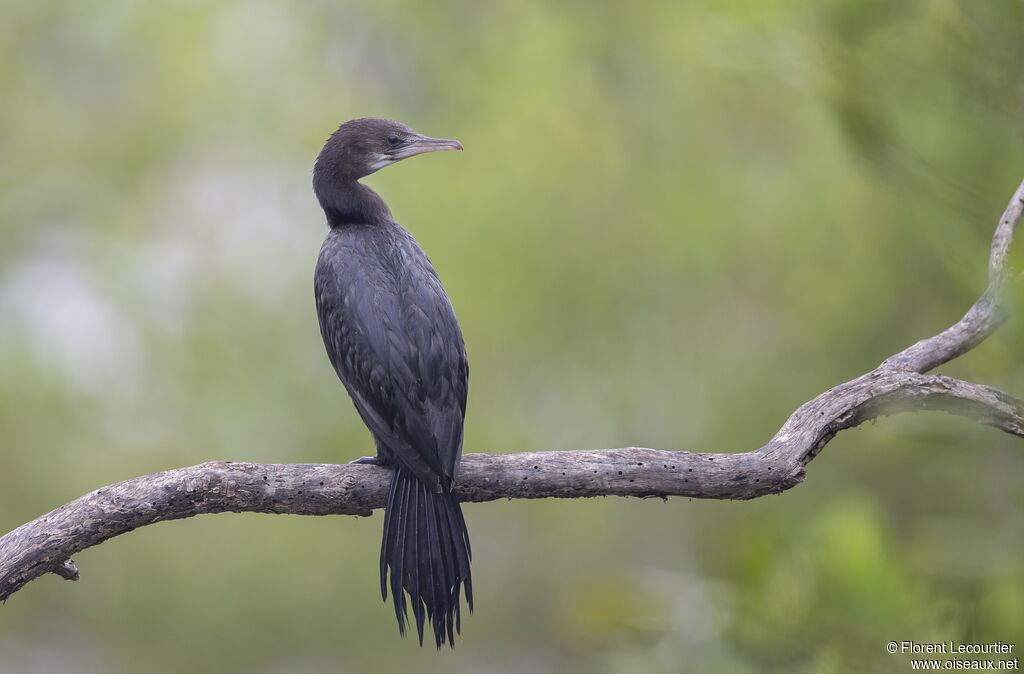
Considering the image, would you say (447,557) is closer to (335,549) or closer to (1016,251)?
(1016,251)

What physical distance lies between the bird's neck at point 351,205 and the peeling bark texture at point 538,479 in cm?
114

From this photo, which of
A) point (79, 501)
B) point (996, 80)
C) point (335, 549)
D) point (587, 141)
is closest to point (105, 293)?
point (335, 549)

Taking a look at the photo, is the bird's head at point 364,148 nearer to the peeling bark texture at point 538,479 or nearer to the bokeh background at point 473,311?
the peeling bark texture at point 538,479

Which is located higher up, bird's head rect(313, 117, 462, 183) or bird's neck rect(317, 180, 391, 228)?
bird's head rect(313, 117, 462, 183)

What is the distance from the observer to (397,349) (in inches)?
120

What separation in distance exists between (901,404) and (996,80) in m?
2.23

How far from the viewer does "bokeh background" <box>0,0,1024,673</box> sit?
7125 millimetres

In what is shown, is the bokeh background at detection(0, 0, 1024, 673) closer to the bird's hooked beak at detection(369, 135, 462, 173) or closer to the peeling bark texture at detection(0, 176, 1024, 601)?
the bird's hooked beak at detection(369, 135, 462, 173)

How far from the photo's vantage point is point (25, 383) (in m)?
7.88

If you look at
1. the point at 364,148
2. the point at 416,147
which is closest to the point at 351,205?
the point at 364,148

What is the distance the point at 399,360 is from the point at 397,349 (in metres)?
0.04

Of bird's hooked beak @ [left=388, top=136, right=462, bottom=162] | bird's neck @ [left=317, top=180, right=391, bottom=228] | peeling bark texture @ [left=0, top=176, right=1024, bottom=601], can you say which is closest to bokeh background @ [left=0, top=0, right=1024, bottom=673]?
bird's hooked beak @ [left=388, top=136, right=462, bottom=162]

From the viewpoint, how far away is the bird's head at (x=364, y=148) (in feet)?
11.8

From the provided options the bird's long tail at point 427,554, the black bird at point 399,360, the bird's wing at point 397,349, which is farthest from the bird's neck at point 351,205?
the bird's long tail at point 427,554
